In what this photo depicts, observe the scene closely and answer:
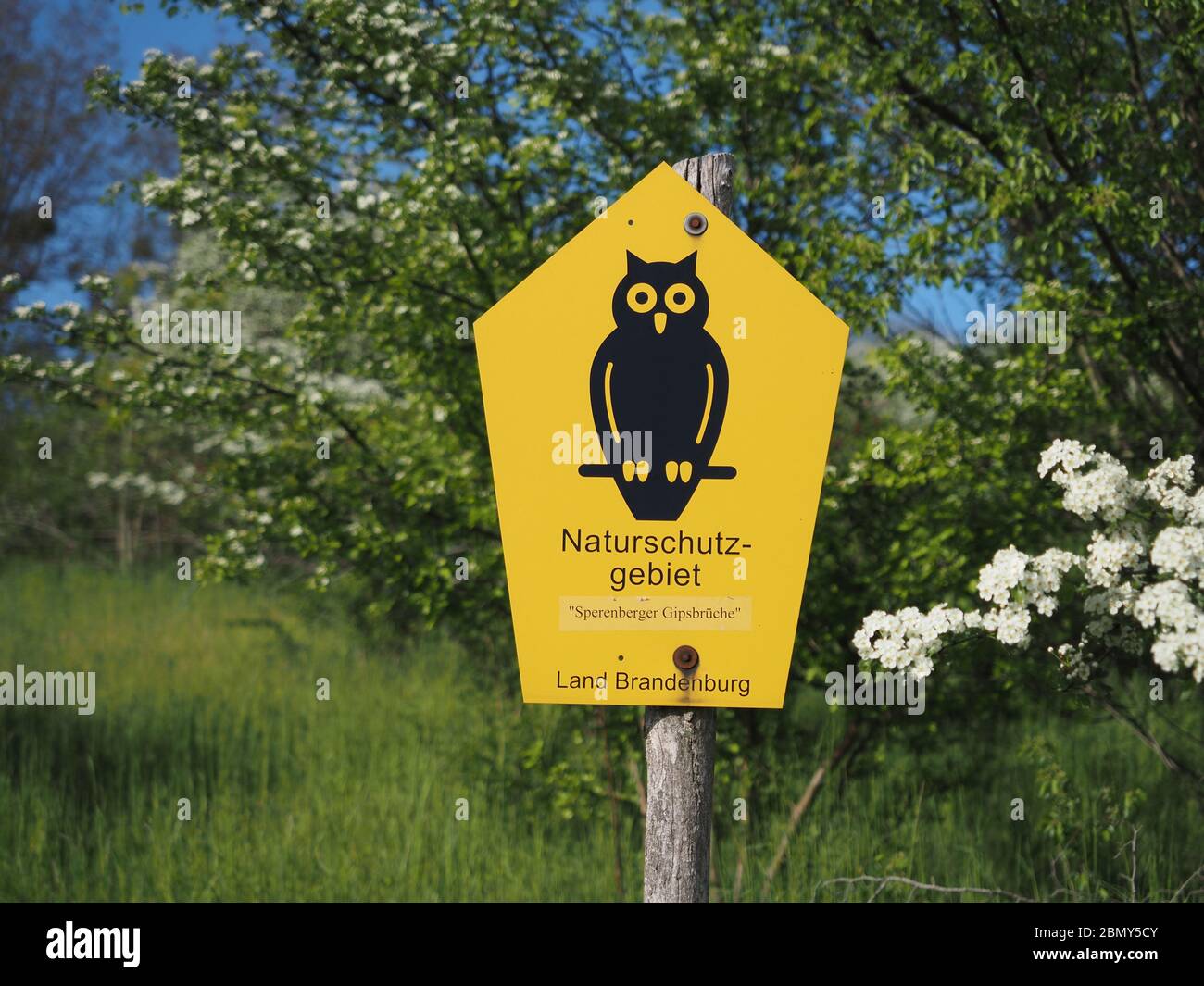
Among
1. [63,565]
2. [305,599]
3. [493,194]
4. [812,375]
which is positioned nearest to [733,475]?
[812,375]

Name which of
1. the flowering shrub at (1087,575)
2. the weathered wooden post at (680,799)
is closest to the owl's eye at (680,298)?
the weathered wooden post at (680,799)

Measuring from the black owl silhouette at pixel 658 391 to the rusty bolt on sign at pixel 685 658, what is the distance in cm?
30

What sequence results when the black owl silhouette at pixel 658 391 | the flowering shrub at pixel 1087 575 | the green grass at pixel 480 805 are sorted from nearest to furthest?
1. the black owl silhouette at pixel 658 391
2. the flowering shrub at pixel 1087 575
3. the green grass at pixel 480 805

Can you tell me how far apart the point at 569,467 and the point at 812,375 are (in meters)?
0.59

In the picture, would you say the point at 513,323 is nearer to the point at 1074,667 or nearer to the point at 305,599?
the point at 1074,667

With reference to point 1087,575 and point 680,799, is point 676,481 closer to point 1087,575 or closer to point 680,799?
point 680,799

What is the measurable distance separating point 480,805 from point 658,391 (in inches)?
165

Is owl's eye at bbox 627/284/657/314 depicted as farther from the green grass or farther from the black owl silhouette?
the green grass

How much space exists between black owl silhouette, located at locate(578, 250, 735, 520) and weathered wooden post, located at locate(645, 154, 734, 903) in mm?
279

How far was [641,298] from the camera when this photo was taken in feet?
7.88

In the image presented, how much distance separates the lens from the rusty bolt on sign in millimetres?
2369

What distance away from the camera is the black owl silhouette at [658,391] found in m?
2.35

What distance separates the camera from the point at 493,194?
17.6ft

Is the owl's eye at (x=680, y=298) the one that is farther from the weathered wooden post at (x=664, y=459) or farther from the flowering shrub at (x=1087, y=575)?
the flowering shrub at (x=1087, y=575)
